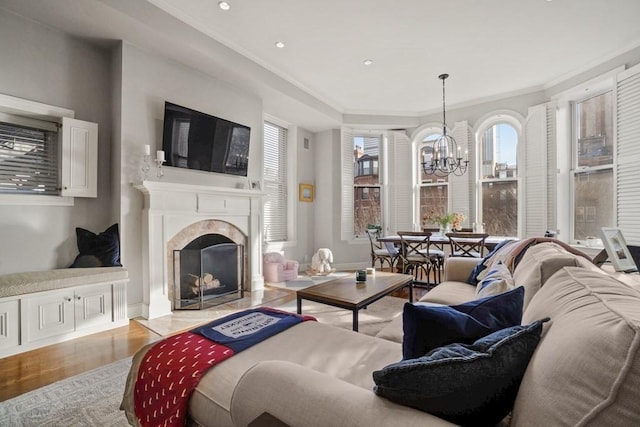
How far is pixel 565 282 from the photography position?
1192 millimetres

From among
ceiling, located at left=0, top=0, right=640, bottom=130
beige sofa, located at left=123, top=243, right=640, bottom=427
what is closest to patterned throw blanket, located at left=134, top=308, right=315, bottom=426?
beige sofa, located at left=123, top=243, right=640, bottom=427

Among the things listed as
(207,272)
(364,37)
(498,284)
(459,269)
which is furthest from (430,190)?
(498,284)

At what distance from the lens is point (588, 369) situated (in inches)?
25.5

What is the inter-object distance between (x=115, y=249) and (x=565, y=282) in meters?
3.55

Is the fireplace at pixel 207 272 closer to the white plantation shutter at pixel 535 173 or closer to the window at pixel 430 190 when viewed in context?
the window at pixel 430 190

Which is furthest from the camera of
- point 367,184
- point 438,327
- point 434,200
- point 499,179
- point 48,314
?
point 367,184

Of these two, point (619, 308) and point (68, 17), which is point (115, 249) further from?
point (619, 308)

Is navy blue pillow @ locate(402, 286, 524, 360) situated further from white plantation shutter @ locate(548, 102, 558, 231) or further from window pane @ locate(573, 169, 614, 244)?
white plantation shutter @ locate(548, 102, 558, 231)

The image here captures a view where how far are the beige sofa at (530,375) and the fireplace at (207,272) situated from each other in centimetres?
221

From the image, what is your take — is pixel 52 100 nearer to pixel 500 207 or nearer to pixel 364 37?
pixel 364 37

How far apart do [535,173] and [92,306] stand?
618 cm

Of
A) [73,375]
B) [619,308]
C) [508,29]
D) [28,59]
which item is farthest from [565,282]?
[28,59]

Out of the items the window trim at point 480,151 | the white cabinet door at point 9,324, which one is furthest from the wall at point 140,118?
the window trim at point 480,151

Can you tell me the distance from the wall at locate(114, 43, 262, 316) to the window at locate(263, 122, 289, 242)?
1.69 m
